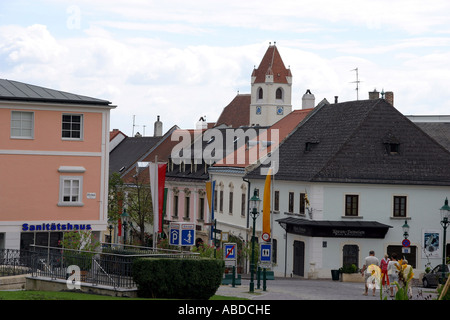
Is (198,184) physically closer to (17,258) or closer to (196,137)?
(196,137)

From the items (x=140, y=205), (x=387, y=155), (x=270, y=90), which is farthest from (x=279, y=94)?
(x=387, y=155)

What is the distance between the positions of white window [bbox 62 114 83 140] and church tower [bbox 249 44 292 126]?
112100 millimetres

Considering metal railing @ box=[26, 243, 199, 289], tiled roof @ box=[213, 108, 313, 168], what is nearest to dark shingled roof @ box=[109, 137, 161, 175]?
tiled roof @ box=[213, 108, 313, 168]

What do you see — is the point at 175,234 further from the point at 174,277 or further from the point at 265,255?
the point at 174,277

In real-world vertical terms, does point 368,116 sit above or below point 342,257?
above

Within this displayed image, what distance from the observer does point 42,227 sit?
127 ft

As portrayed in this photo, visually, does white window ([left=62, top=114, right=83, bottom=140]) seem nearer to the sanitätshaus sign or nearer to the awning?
the sanitätshaus sign

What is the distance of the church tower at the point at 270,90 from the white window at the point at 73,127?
112 metres

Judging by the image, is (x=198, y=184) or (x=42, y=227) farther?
(x=198, y=184)

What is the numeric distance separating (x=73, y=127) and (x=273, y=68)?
116 meters

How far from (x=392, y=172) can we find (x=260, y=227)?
975 centimetres

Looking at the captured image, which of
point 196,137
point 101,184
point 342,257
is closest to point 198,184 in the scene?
point 196,137

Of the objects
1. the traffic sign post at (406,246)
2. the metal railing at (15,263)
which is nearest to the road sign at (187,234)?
the metal railing at (15,263)

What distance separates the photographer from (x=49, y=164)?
39.1 metres
